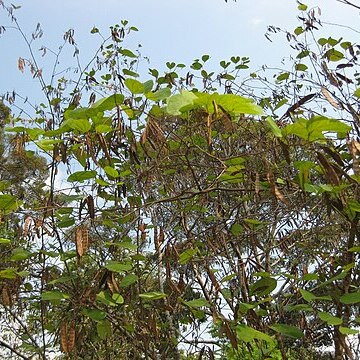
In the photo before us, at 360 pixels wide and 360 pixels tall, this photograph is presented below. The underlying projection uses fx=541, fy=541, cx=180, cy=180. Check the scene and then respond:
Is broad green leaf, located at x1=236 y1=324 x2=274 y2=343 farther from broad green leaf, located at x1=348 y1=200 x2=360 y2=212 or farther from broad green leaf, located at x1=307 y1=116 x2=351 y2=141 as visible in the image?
broad green leaf, located at x1=307 y1=116 x2=351 y2=141

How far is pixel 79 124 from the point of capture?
1280 mm

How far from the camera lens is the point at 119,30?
3898 mm

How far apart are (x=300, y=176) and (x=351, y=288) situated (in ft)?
2.24

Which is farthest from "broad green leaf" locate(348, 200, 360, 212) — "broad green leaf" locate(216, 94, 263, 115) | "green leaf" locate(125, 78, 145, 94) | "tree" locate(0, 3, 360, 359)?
"green leaf" locate(125, 78, 145, 94)

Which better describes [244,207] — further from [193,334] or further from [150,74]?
[150,74]

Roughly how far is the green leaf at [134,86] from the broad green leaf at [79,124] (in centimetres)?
14

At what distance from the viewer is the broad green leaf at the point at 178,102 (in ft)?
3.46

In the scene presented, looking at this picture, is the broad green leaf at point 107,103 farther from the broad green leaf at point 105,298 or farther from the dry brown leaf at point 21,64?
the dry brown leaf at point 21,64

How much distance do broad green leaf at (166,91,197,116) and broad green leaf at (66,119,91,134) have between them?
280 mm

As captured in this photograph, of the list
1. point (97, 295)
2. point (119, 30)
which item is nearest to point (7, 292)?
point (97, 295)

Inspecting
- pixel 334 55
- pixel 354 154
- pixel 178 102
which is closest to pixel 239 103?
pixel 178 102

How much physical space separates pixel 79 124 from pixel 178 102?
1.04 feet

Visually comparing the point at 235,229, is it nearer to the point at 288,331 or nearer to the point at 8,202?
the point at 288,331

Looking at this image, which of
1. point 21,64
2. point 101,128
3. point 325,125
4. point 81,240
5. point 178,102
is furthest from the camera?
point 21,64
